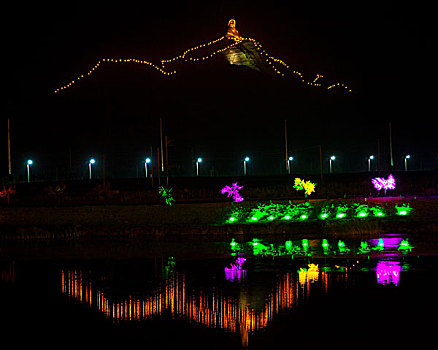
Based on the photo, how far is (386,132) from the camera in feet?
132

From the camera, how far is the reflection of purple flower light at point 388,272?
11609 mm

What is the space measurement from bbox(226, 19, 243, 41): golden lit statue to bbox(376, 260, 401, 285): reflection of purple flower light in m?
33.7

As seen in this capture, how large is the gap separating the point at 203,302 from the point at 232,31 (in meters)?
37.1

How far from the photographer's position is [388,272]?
12.5 meters

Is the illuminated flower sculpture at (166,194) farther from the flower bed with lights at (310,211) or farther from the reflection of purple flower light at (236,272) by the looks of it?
the reflection of purple flower light at (236,272)

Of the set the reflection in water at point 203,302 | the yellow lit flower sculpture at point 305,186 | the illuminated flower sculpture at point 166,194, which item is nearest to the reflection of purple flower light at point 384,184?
the yellow lit flower sculpture at point 305,186

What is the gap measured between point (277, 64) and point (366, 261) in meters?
33.7

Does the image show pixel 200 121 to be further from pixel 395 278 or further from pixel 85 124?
pixel 395 278

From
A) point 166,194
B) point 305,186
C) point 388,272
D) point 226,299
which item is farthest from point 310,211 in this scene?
point 226,299

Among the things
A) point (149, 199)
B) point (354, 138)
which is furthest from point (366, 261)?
point (354, 138)

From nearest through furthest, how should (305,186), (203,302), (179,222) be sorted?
(203,302) → (179,222) → (305,186)

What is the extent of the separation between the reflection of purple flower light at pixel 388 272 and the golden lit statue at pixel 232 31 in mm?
33651

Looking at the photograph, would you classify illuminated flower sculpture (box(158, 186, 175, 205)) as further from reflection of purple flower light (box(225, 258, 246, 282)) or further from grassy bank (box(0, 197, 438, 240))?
reflection of purple flower light (box(225, 258, 246, 282))

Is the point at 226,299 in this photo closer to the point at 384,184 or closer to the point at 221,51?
the point at 384,184
